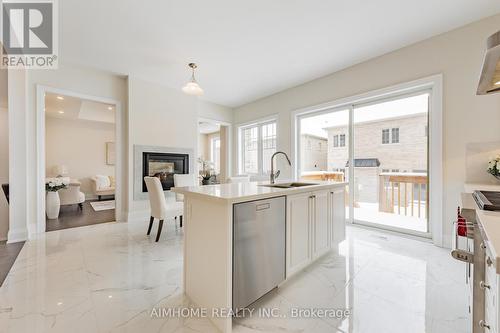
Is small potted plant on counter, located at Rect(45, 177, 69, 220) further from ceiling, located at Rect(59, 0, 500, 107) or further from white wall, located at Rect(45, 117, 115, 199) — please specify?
white wall, located at Rect(45, 117, 115, 199)

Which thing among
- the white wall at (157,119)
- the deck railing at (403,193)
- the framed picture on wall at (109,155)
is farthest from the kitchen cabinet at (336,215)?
the framed picture on wall at (109,155)

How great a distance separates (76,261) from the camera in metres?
2.24

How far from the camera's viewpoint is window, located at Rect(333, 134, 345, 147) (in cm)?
380

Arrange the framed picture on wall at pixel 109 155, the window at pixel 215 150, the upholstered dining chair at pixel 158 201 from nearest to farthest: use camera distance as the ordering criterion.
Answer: the upholstered dining chair at pixel 158 201, the framed picture on wall at pixel 109 155, the window at pixel 215 150

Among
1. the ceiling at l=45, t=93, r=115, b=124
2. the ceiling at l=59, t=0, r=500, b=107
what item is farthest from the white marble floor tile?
the ceiling at l=45, t=93, r=115, b=124

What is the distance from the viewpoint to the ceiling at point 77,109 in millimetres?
4734

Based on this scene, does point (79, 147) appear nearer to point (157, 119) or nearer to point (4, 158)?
point (4, 158)

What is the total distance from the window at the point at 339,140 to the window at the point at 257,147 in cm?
150

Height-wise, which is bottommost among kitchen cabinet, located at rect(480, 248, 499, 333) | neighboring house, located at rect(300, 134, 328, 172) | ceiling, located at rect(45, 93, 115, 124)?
kitchen cabinet, located at rect(480, 248, 499, 333)

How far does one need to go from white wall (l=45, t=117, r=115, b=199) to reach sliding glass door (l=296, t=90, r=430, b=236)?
279 inches

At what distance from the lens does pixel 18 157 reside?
2.92 meters

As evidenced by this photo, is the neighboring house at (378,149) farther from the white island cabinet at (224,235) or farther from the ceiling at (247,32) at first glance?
the white island cabinet at (224,235)

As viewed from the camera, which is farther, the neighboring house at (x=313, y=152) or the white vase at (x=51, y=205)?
the neighboring house at (x=313, y=152)

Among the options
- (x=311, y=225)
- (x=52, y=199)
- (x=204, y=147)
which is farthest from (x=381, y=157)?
(x=204, y=147)
